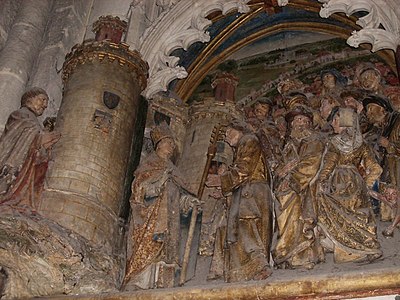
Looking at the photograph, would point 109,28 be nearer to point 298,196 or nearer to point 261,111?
point 261,111

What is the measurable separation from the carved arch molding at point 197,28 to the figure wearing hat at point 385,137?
2.35 ft

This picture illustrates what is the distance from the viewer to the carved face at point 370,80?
773 centimetres

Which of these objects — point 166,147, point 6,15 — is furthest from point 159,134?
point 6,15

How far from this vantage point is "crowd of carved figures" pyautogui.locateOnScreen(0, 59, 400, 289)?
6.36m

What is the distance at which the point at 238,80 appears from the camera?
8945 mm

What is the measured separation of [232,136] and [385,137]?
4.71 ft

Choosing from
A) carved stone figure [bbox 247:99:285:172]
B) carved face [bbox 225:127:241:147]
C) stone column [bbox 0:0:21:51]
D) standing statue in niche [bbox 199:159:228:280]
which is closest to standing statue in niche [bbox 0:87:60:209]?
standing statue in niche [bbox 199:159:228:280]

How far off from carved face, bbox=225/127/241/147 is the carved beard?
52 centimetres

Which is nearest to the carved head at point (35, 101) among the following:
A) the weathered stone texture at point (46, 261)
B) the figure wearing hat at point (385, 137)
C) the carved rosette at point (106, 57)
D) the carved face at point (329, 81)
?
the carved rosette at point (106, 57)

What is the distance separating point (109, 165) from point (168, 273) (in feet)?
4.15

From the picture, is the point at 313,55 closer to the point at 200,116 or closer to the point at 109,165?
the point at 200,116

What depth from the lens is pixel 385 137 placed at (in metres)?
7.08

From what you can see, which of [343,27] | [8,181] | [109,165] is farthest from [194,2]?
[8,181]

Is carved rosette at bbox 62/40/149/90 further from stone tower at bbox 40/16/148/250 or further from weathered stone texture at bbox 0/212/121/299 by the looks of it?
weathered stone texture at bbox 0/212/121/299
